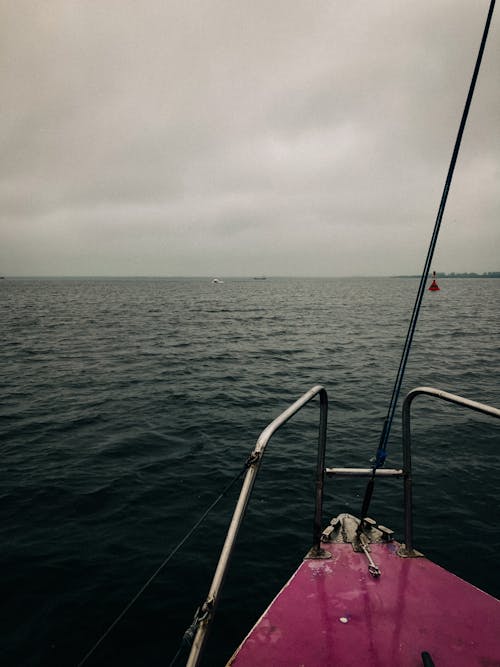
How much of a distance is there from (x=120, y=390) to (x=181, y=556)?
30.3ft

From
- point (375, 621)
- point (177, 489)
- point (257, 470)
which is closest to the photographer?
point (257, 470)

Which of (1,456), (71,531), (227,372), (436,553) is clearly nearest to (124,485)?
(71,531)

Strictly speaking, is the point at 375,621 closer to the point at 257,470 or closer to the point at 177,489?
the point at 257,470

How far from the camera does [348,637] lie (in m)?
2.65

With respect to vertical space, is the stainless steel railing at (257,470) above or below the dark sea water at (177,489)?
above

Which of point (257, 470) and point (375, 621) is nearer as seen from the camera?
point (257, 470)

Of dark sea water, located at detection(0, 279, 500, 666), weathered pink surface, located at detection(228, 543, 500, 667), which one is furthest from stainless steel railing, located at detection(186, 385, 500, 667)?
dark sea water, located at detection(0, 279, 500, 666)

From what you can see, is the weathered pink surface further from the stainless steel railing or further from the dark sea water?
the dark sea water

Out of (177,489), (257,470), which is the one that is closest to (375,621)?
(257,470)

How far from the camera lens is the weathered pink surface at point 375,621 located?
2.51 meters

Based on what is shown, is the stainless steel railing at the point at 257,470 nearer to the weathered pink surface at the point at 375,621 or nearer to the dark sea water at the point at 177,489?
the weathered pink surface at the point at 375,621

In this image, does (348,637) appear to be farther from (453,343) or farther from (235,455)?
(453,343)

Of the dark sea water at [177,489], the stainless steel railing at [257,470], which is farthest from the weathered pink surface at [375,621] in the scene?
the dark sea water at [177,489]

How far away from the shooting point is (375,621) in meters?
2.79
